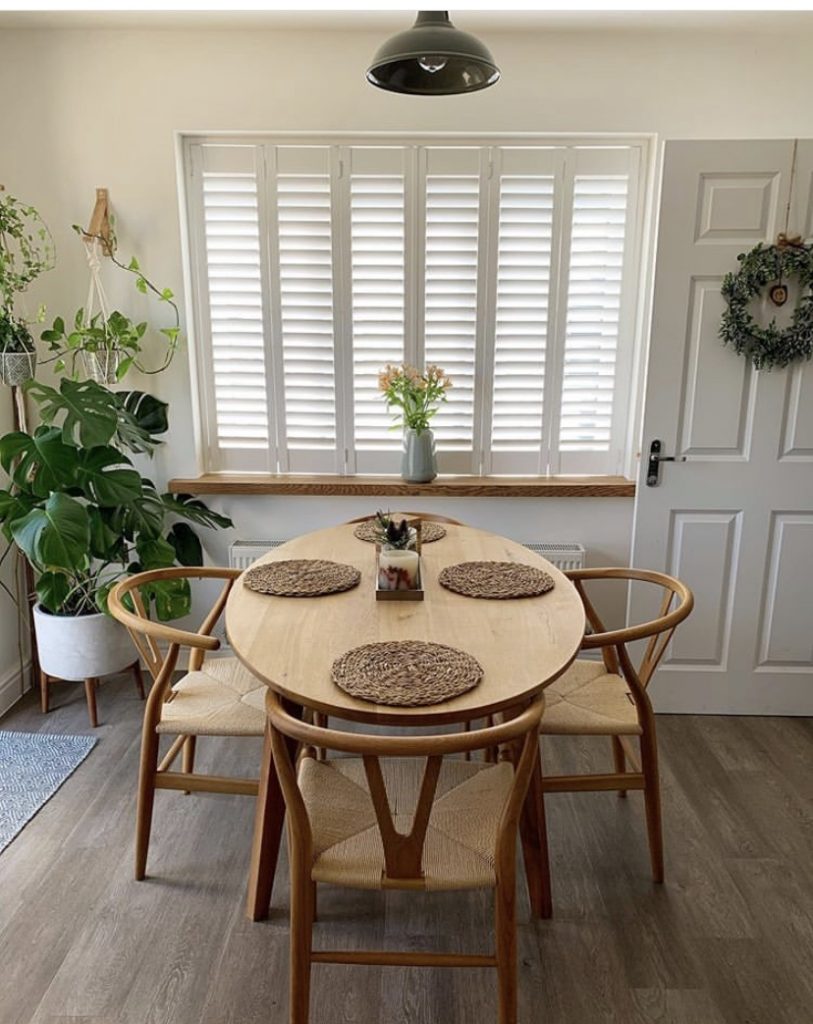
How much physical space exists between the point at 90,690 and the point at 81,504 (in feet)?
2.40

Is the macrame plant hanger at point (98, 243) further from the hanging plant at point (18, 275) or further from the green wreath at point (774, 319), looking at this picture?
the green wreath at point (774, 319)

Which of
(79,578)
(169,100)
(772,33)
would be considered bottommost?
(79,578)

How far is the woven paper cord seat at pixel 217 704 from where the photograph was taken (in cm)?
190

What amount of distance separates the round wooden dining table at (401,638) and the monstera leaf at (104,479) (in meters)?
0.76

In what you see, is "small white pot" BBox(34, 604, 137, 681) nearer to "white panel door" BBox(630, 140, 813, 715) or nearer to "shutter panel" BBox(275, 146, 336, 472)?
"shutter panel" BBox(275, 146, 336, 472)

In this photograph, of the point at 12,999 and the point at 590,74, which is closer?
the point at 12,999

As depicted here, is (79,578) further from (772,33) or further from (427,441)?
(772,33)

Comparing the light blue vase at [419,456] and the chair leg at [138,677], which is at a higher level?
the light blue vase at [419,456]

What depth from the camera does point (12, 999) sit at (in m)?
1.65

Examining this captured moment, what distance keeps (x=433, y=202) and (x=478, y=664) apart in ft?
6.64

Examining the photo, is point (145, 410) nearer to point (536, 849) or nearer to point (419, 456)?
point (419, 456)

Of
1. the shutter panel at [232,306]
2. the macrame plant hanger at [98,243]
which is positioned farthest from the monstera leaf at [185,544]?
the macrame plant hanger at [98,243]

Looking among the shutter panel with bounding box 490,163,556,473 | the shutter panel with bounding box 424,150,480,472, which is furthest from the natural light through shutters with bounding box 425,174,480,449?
the shutter panel with bounding box 490,163,556,473

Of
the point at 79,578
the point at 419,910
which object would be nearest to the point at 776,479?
the point at 419,910
